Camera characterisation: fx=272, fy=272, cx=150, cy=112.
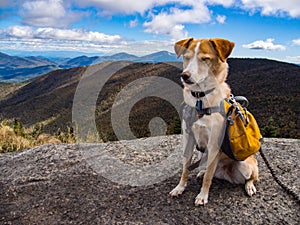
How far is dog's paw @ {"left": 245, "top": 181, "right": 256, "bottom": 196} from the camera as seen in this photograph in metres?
3.61

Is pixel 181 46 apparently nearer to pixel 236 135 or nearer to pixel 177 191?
pixel 236 135

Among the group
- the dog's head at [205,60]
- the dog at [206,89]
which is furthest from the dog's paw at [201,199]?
the dog's head at [205,60]

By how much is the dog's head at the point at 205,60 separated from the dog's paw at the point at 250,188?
4.81ft

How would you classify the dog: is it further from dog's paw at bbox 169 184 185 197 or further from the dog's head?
dog's paw at bbox 169 184 185 197

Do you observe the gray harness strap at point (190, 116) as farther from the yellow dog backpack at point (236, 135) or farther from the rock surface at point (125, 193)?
the rock surface at point (125, 193)

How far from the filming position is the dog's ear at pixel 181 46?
139 inches

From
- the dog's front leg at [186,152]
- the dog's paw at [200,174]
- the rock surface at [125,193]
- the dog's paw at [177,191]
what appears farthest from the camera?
the dog's paw at [200,174]

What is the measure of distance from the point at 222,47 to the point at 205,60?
0.26m

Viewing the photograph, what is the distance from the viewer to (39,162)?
4.91 meters

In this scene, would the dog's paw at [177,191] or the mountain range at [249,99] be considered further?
the mountain range at [249,99]

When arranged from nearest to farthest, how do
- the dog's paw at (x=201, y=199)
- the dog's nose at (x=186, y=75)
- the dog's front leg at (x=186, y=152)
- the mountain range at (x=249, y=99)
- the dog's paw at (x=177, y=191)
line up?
the dog's nose at (x=186, y=75), the dog's paw at (x=201, y=199), the dog's front leg at (x=186, y=152), the dog's paw at (x=177, y=191), the mountain range at (x=249, y=99)

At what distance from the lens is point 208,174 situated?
3.43 m

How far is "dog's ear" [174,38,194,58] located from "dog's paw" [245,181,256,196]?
6.49 feet

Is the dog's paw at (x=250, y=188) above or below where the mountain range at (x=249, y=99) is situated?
above
